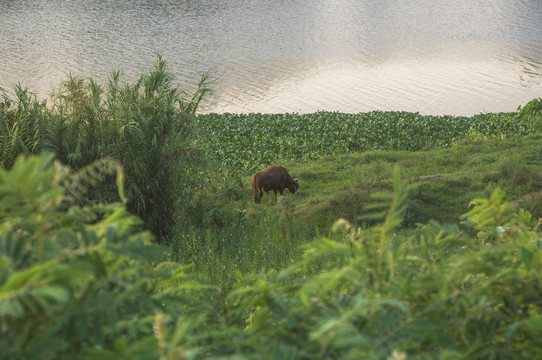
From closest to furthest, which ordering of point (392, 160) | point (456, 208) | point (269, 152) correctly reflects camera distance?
1. point (456, 208)
2. point (392, 160)
3. point (269, 152)

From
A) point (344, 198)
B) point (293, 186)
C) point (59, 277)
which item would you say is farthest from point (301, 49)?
point (59, 277)

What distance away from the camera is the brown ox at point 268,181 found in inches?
447

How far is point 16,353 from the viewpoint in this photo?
2.99 feet

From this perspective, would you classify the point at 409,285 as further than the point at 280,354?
Yes

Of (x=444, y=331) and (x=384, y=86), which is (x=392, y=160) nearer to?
(x=384, y=86)

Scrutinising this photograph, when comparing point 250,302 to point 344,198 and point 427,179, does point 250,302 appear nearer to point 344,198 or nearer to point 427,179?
point 344,198

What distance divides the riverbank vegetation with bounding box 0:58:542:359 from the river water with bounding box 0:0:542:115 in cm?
513

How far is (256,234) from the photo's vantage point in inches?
314

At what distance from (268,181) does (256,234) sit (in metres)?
3.45

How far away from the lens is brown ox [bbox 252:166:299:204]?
37.3 ft

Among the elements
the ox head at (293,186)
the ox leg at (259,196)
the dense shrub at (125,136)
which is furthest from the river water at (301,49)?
the dense shrub at (125,136)

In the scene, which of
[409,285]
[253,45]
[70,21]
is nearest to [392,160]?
[409,285]

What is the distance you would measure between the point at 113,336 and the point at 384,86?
2444 cm

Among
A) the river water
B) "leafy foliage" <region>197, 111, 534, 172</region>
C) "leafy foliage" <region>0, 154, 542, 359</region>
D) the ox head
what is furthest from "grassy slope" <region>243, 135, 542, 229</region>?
"leafy foliage" <region>0, 154, 542, 359</region>
